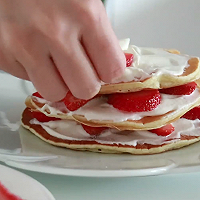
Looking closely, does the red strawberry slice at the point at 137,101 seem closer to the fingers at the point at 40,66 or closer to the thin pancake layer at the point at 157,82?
→ the thin pancake layer at the point at 157,82

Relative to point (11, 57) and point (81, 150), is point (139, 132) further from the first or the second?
point (11, 57)

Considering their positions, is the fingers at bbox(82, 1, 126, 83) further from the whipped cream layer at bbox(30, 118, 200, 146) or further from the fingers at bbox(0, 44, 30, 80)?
→ the whipped cream layer at bbox(30, 118, 200, 146)

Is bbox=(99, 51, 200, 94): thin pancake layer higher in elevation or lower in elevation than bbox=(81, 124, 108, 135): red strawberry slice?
higher

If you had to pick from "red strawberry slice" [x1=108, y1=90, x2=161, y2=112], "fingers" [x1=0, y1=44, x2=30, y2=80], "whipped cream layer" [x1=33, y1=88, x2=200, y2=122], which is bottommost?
"whipped cream layer" [x1=33, y1=88, x2=200, y2=122]

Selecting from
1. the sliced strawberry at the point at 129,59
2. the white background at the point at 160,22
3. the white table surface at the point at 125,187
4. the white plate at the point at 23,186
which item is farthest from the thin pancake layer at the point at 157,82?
the white background at the point at 160,22

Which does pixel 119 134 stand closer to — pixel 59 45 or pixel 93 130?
pixel 93 130

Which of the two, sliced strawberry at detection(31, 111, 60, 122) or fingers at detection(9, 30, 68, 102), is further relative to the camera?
sliced strawberry at detection(31, 111, 60, 122)

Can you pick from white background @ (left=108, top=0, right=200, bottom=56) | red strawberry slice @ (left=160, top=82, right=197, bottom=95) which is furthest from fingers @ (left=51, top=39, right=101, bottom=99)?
white background @ (left=108, top=0, right=200, bottom=56)
